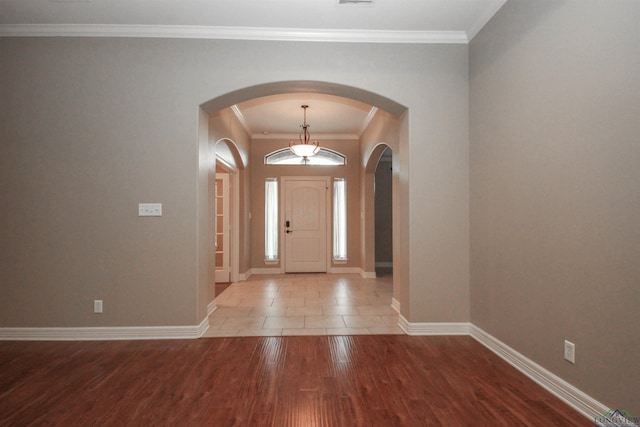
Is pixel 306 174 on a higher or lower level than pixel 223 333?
higher

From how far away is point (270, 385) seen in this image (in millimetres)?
2486

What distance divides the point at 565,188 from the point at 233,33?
10.6 feet

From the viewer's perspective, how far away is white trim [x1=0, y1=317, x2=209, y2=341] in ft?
11.2

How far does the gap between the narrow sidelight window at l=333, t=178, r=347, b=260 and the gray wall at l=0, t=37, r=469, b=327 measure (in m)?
4.32

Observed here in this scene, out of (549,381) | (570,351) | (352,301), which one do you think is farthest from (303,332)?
(570,351)

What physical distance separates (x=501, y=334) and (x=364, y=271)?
14.3 ft

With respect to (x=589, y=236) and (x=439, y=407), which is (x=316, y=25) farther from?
(x=439, y=407)

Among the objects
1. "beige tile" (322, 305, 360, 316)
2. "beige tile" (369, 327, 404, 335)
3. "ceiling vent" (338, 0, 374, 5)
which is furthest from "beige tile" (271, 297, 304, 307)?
"ceiling vent" (338, 0, 374, 5)

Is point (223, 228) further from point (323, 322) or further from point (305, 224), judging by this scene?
point (323, 322)

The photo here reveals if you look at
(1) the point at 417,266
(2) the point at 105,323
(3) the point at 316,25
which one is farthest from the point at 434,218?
(2) the point at 105,323

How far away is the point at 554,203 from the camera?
2.34 meters

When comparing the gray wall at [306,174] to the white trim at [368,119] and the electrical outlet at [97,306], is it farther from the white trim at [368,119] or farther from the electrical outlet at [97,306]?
the electrical outlet at [97,306]

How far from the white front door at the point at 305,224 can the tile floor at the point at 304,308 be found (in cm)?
97

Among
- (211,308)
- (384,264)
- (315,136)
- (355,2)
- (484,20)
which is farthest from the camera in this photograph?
(384,264)
